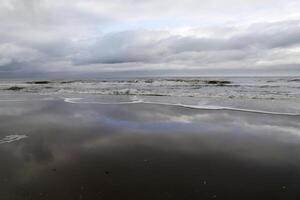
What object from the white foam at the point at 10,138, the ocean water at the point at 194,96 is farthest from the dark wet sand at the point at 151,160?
the ocean water at the point at 194,96

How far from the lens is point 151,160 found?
18.1 feet

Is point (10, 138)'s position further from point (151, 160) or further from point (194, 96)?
point (194, 96)

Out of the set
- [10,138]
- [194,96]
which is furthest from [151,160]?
[194,96]

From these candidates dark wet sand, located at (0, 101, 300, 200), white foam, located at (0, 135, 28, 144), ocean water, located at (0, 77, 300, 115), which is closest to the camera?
dark wet sand, located at (0, 101, 300, 200)

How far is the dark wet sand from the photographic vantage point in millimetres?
4133

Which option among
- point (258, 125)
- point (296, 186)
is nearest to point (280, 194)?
point (296, 186)

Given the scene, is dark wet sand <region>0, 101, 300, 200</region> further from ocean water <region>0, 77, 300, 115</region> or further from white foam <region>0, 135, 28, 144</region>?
ocean water <region>0, 77, 300, 115</region>

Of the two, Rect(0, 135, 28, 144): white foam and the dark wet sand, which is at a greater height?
Rect(0, 135, 28, 144): white foam

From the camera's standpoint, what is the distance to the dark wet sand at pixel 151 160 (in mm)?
4133

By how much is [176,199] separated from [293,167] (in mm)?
2891

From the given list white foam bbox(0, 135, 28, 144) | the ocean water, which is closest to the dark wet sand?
white foam bbox(0, 135, 28, 144)

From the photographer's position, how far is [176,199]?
153 inches

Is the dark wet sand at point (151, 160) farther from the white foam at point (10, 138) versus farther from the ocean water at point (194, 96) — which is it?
the ocean water at point (194, 96)

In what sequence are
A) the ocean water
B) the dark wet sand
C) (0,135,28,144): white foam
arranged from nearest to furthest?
1. the dark wet sand
2. (0,135,28,144): white foam
3. the ocean water
